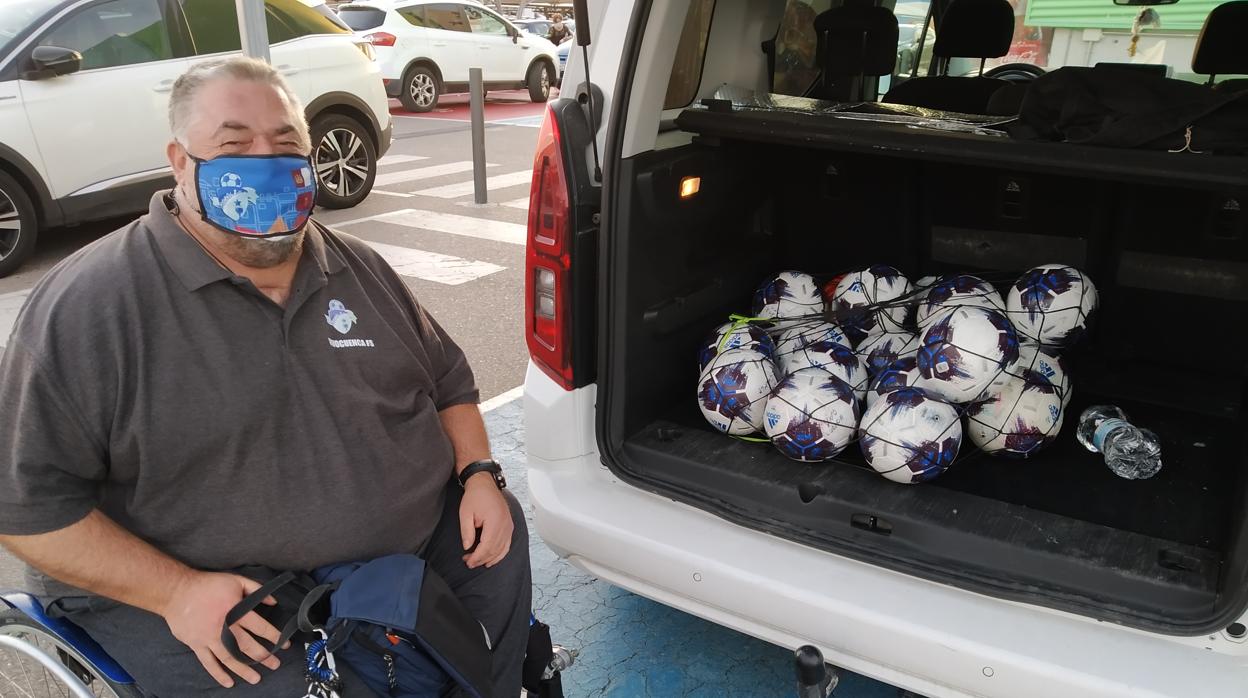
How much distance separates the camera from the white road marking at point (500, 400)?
408cm

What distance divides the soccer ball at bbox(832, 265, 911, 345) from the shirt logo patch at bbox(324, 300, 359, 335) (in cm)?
146

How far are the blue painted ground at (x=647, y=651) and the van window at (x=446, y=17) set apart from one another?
12655 mm

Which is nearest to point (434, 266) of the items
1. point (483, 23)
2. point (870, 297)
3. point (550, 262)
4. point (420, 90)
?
point (870, 297)

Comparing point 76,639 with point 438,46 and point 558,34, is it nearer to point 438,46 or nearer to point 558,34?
point 438,46

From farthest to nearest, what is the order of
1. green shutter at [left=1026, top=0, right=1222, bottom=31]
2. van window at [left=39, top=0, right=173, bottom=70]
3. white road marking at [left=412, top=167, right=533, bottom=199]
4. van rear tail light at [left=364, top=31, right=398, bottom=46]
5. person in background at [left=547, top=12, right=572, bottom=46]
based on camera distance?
person in background at [left=547, top=12, right=572, bottom=46], van rear tail light at [left=364, top=31, right=398, bottom=46], white road marking at [left=412, top=167, right=533, bottom=199], van window at [left=39, top=0, right=173, bottom=70], green shutter at [left=1026, top=0, right=1222, bottom=31]

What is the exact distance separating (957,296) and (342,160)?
6217mm

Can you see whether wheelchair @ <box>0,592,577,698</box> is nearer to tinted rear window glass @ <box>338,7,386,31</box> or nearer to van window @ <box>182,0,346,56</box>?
van window @ <box>182,0,346,56</box>

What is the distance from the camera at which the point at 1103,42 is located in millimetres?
3322

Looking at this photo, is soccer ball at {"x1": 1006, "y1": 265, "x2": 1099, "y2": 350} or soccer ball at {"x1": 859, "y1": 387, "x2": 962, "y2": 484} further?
soccer ball at {"x1": 1006, "y1": 265, "x2": 1099, "y2": 350}

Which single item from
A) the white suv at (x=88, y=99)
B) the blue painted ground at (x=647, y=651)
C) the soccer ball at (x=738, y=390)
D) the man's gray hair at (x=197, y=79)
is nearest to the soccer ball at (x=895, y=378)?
the soccer ball at (x=738, y=390)

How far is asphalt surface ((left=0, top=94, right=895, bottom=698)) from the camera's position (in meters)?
2.49

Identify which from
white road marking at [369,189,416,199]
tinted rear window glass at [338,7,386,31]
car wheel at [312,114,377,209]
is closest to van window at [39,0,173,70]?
car wheel at [312,114,377,209]

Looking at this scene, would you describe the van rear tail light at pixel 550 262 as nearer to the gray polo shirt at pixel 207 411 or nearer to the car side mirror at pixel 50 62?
the gray polo shirt at pixel 207 411

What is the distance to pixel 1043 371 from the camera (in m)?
2.43
